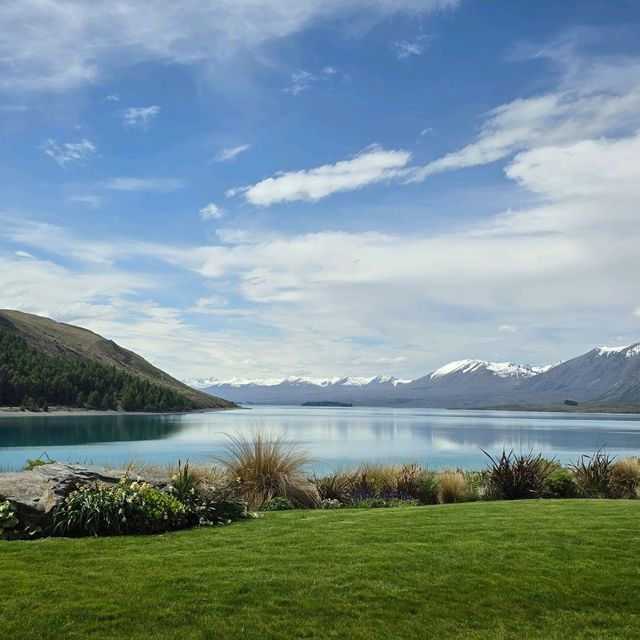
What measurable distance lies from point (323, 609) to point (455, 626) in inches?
47.8

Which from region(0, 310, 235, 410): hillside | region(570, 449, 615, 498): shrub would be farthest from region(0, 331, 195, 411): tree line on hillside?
region(570, 449, 615, 498): shrub

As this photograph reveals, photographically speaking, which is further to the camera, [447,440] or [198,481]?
[447,440]

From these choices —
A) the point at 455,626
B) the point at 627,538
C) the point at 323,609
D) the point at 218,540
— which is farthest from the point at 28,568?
the point at 627,538

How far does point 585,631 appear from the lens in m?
5.95

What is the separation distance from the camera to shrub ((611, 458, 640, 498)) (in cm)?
1681

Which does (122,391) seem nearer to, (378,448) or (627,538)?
(378,448)

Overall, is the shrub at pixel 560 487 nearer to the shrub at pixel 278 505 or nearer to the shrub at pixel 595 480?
the shrub at pixel 595 480

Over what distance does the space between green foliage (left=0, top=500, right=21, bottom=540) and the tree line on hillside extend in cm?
9845

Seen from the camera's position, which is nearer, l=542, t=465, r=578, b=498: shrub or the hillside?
l=542, t=465, r=578, b=498: shrub

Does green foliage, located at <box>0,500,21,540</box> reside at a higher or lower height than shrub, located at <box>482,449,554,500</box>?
higher

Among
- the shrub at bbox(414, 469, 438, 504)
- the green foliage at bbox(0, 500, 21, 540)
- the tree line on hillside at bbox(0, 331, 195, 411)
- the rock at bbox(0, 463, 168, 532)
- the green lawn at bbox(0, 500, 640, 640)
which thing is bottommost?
the shrub at bbox(414, 469, 438, 504)

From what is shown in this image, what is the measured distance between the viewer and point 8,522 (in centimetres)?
881

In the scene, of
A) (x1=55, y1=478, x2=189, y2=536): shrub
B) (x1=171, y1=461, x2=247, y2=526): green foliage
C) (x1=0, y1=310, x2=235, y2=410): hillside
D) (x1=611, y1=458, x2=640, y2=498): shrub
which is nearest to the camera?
(x1=55, y1=478, x2=189, y2=536): shrub

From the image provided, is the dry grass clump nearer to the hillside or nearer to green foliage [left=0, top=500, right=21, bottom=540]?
green foliage [left=0, top=500, right=21, bottom=540]
